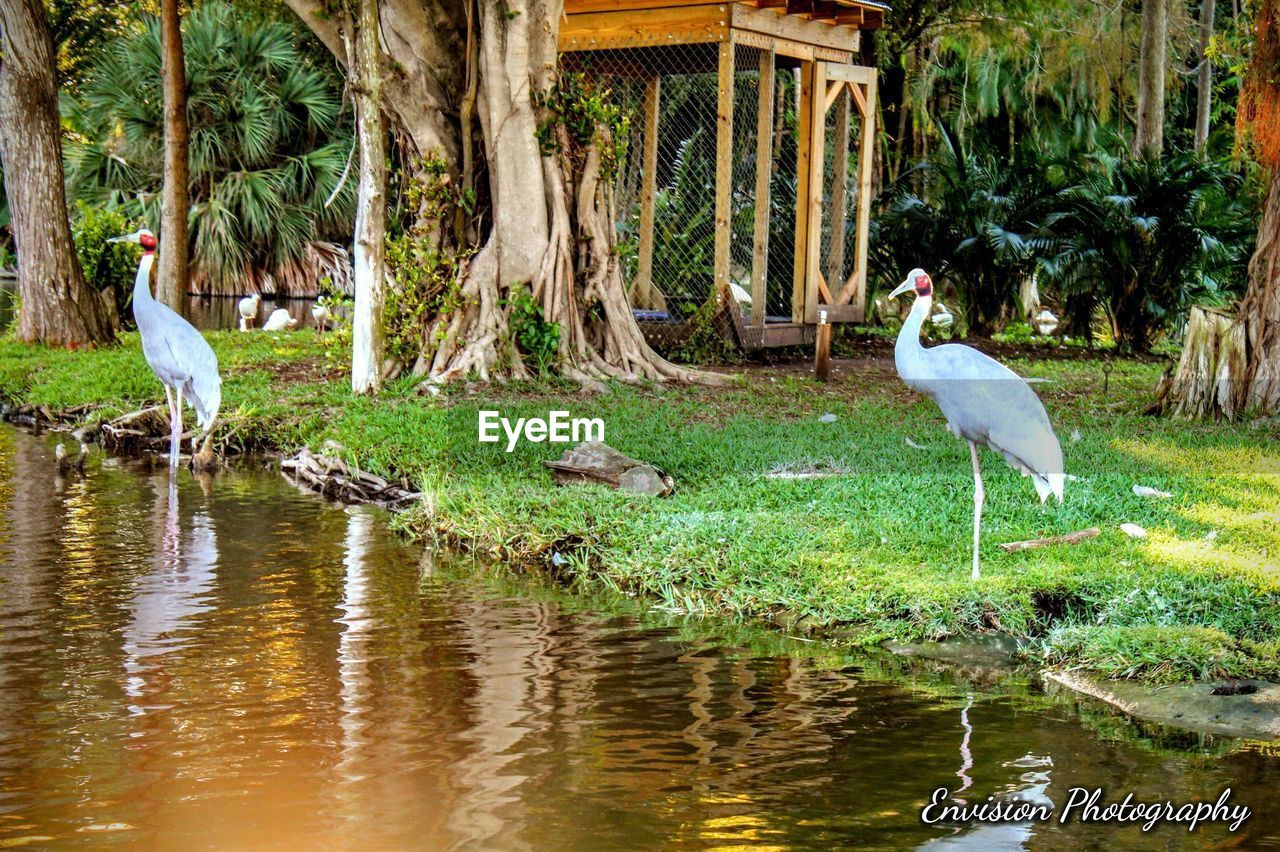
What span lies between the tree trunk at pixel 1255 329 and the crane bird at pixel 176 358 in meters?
7.61

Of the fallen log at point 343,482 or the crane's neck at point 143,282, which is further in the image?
the crane's neck at point 143,282

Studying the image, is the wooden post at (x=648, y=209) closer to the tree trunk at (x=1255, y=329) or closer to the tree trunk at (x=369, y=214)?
the tree trunk at (x=369, y=214)

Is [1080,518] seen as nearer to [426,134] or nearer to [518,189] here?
[518,189]

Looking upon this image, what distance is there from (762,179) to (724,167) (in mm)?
496

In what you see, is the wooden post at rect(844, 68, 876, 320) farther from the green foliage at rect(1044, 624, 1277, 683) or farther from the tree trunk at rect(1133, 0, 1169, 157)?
the green foliage at rect(1044, 624, 1277, 683)

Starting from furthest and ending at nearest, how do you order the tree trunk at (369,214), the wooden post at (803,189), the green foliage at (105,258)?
the green foliage at (105,258) → the wooden post at (803,189) → the tree trunk at (369,214)

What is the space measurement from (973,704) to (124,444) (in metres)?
8.12

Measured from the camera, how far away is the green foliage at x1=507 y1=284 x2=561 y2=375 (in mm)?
12461

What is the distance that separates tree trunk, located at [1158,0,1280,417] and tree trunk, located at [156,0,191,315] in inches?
418

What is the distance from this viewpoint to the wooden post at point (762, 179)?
14.4 m

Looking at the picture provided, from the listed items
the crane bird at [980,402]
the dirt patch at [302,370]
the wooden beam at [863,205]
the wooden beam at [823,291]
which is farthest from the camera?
the wooden beam at [863,205]

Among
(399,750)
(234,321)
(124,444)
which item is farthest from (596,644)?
(234,321)

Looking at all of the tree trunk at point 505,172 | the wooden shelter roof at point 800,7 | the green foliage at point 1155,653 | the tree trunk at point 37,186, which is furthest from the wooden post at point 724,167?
the green foliage at point 1155,653

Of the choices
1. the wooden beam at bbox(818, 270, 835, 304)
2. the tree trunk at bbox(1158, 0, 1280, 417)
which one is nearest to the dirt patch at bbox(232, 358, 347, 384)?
the wooden beam at bbox(818, 270, 835, 304)
